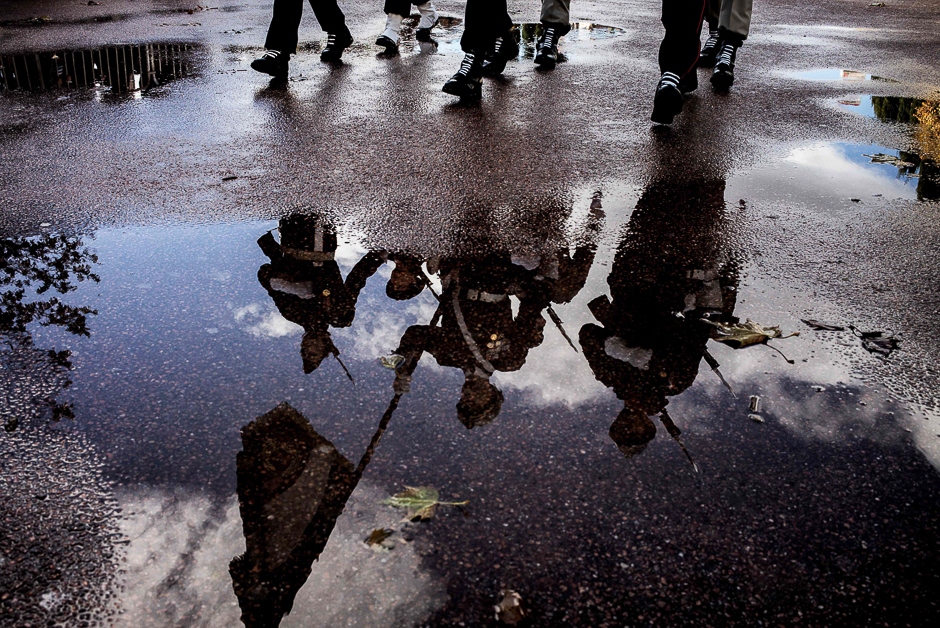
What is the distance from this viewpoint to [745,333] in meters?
2.57

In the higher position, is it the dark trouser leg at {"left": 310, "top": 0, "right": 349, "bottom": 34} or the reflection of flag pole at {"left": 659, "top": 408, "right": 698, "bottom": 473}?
the dark trouser leg at {"left": 310, "top": 0, "right": 349, "bottom": 34}

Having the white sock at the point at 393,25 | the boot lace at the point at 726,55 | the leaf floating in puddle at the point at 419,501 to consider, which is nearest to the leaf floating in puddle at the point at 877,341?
the leaf floating in puddle at the point at 419,501

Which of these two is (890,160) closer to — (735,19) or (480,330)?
(735,19)

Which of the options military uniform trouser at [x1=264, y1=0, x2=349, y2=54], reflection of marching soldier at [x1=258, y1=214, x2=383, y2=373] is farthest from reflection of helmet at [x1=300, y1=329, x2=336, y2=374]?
military uniform trouser at [x1=264, y1=0, x2=349, y2=54]

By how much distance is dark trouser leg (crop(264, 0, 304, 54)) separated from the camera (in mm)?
6113

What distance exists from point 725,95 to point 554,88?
4.62ft

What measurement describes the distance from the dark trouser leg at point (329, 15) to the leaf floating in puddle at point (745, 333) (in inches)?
222

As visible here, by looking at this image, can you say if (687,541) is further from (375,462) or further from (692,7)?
(692,7)

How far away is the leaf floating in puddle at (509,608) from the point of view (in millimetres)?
1573

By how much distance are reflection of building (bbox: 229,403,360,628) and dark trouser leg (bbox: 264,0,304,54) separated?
4785 mm

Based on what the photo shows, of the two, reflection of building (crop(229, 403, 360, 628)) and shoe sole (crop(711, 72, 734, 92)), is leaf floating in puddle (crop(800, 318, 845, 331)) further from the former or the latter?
shoe sole (crop(711, 72, 734, 92))

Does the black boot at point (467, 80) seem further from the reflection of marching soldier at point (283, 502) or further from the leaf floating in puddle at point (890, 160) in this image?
the reflection of marching soldier at point (283, 502)

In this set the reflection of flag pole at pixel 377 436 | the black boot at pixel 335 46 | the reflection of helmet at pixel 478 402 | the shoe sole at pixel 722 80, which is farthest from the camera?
the black boot at pixel 335 46

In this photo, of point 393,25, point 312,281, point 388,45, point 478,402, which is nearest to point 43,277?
point 312,281
